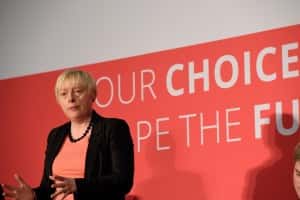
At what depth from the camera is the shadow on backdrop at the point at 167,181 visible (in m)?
2.91

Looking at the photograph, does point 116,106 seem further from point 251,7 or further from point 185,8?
point 251,7

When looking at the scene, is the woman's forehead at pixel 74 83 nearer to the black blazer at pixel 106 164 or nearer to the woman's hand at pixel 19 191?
the black blazer at pixel 106 164

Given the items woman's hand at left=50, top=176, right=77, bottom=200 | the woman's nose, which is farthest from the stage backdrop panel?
woman's hand at left=50, top=176, right=77, bottom=200

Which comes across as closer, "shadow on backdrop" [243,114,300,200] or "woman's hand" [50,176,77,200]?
Result: "woman's hand" [50,176,77,200]

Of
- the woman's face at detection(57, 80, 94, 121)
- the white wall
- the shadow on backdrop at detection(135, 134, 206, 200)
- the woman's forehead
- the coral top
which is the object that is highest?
the white wall

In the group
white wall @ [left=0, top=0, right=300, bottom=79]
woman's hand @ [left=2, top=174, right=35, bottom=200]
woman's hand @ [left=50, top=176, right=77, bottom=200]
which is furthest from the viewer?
white wall @ [left=0, top=0, right=300, bottom=79]

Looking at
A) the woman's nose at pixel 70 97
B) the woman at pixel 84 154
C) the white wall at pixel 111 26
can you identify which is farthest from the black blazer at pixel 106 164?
the white wall at pixel 111 26

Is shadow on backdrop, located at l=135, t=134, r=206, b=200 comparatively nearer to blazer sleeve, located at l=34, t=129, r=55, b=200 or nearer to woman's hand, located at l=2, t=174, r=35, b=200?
blazer sleeve, located at l=34, t=129, r=55, b=200

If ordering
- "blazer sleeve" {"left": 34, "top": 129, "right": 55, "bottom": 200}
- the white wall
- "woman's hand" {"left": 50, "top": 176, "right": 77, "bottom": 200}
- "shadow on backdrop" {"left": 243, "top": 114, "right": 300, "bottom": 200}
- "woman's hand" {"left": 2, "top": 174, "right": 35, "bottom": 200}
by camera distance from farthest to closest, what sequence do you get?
the white wall, "shadow on backdrop" {"left": 243, "top": 114, "right": 300, "bottom": 200}, "blazer sleeve" {"left": 34, "top": 129, "right": 55, "bottom": 200}, "woman's hand" {"left": 2, "top": 174, "right": 35, "bottom": 200}, "woman's hand" {"left": 50, "top": 176, "right": 77, "bottom": 200}

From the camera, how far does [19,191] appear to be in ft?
7.63

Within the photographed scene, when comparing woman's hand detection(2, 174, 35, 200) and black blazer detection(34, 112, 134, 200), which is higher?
black blazer detection(34, 112, 134, 200)

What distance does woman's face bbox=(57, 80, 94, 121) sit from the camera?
2389 mm

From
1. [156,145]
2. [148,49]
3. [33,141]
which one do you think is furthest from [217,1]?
[33,141]

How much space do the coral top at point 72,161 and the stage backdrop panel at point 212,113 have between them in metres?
0.67
